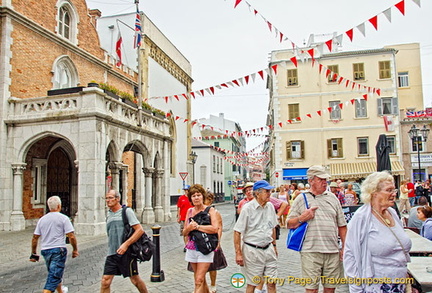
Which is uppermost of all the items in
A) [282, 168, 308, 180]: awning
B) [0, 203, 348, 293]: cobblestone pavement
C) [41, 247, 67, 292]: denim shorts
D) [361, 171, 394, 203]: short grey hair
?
[282, 168, 308, 180]: awning

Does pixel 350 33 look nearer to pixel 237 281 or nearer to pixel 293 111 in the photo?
pixel 237 281

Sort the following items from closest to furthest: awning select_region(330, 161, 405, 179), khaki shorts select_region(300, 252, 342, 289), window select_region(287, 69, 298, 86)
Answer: khaki shorts select_region(300, 252, 342, 289) → awning select_region(330, 161, 405, 179) → window select_region(287, 69, 298, 86)

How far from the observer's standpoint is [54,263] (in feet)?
17.0

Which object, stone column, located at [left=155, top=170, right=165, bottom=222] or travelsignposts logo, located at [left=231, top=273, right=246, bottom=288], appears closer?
travelsignposts logo, located at [left=231, top=273, right=246, bottom=288]

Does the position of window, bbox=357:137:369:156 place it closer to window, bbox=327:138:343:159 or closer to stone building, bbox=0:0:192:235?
window, bbox=327:138:343:159

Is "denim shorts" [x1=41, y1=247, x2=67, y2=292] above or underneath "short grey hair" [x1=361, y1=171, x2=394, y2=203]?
underneath

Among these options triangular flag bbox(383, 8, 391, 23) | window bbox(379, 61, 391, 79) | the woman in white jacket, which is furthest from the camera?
window bbox(379, 61, 391, 79)

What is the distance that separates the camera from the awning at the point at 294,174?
99.2 ft

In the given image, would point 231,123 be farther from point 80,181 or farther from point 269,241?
point 269,241

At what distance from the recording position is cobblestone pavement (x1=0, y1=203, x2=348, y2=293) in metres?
6.25

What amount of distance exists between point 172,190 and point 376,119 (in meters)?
17.0

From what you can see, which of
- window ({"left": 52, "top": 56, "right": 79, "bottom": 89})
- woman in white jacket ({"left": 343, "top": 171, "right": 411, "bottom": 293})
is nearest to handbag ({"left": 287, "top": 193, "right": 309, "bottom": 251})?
woman in white jacket ({"left": 343, "top": 171, "right": 411, "bottom": 293})

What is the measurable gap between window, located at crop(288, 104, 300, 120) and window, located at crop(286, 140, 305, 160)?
6.77 ft

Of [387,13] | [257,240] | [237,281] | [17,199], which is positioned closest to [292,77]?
[387,13]
